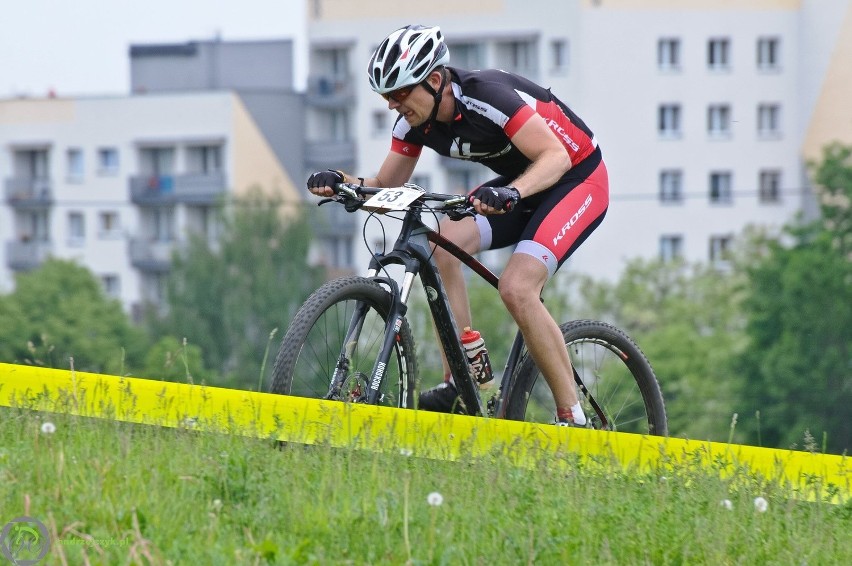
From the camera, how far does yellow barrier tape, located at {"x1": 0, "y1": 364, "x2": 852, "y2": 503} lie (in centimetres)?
569

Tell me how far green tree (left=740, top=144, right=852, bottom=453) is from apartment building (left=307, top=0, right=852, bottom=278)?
1909 centimetres

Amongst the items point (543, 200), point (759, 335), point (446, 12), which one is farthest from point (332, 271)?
point (543, 200)

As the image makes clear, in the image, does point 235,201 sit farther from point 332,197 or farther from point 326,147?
point 332,197

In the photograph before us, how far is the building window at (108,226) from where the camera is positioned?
8650 cm

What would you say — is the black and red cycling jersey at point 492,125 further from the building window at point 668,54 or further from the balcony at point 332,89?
the balcony at point 332,89

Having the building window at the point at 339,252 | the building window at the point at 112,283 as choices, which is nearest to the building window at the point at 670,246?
the building window at the point at 339,252

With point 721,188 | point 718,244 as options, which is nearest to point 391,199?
point 718,244

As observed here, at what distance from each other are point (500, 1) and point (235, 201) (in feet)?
54.4

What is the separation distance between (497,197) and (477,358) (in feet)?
→ 3.55

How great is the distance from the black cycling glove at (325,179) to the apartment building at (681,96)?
229ft

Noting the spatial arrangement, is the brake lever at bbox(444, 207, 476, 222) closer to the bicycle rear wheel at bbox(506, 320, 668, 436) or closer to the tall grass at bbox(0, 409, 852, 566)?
the bicycle rear wheel at bbox(506, 320, 668, 436)

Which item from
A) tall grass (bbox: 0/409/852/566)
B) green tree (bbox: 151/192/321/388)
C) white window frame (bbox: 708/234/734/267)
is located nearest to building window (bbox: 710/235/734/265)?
white window frame (bbox: 708/234/734/267)

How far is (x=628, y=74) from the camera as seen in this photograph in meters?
76.6

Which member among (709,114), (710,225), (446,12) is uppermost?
(446,12)
